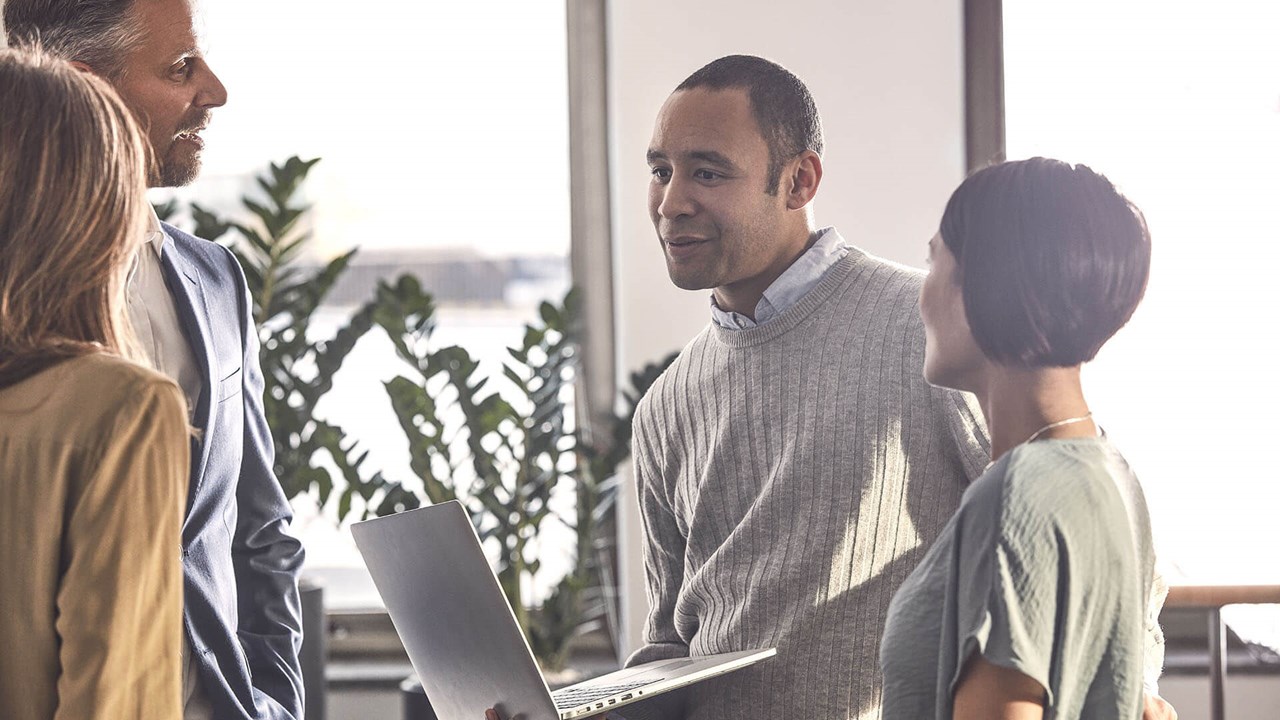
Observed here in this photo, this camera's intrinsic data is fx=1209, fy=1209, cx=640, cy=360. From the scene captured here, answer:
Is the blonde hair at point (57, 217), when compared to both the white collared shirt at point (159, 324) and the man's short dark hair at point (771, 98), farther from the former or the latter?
the man's short dark hair at point (771, 98)

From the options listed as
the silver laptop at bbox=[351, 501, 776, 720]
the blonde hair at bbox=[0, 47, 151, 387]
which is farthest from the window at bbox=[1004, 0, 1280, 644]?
the blonde hair at bbox=[0, 47, 151, 387]

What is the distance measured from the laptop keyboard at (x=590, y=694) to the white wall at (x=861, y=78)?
6.63 feet

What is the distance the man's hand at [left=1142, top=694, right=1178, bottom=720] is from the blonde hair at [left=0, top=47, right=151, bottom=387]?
1008mm

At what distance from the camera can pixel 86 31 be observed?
1.51m

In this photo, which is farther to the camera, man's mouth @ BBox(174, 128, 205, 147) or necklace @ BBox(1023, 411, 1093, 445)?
man's mouth @ BBox(174, 128, 205, 147)

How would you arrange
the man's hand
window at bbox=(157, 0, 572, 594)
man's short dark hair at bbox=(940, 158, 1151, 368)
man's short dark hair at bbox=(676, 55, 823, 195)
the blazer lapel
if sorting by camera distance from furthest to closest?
1. window at bbox=(157, 0, 572, 594)
2. man's short dark hair at bbox=(676, 55, 823, 195)
3. the blazer lapel
4. the man's hand
5. man's short dark hair at bbox=(940, 158, 1151, 368)

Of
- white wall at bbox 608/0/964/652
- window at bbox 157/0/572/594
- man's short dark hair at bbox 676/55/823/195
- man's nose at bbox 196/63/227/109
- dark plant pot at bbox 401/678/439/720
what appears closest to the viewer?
man's nose at bbox 196/63/227/109

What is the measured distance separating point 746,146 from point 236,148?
2.47m

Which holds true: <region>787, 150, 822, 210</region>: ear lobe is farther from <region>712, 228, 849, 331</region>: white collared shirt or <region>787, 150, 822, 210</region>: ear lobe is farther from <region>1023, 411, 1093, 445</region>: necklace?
<region>1023, 411, 1093, 445</region>: necklace

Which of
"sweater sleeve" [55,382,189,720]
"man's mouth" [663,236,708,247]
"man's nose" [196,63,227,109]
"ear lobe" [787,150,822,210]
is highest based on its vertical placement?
"man's nose" [196,63,227,109]

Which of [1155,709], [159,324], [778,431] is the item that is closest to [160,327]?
[159,324]

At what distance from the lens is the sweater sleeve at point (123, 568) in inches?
34.6

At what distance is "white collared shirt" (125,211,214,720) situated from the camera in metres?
1.46

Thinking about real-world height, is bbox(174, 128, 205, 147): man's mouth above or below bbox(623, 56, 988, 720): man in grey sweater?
above
